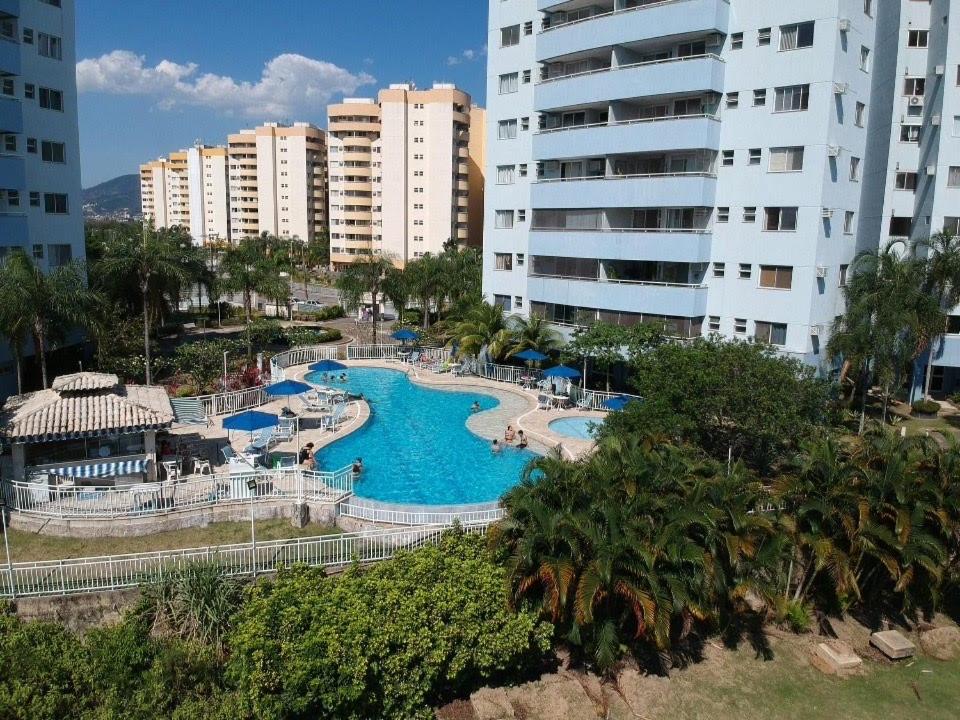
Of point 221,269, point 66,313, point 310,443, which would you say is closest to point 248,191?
point 221,269

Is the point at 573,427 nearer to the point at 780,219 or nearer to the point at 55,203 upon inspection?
the point at 780,219

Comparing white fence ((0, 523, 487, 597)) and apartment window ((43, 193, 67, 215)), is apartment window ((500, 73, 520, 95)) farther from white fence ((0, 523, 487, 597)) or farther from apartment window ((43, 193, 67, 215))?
white fence ((0, 523, 487, 597))

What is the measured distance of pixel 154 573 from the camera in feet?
55.9

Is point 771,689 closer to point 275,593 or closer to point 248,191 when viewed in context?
point 275,593

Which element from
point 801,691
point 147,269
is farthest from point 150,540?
point 147,269

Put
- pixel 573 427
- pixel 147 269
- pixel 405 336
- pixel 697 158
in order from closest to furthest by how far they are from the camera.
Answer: pixel 573 427 < pixel 147 269 < pixel 697 158 < pixel 405 336

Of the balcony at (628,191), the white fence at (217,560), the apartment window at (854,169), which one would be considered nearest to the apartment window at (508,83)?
the balcony at (628,191)

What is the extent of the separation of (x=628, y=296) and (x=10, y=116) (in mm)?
29836

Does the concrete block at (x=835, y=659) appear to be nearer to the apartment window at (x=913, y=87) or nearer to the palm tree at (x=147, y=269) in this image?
the palm tree at (x=147, y=269)

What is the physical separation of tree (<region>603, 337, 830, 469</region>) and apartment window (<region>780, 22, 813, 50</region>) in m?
15.5

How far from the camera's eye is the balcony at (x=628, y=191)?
3456 cm

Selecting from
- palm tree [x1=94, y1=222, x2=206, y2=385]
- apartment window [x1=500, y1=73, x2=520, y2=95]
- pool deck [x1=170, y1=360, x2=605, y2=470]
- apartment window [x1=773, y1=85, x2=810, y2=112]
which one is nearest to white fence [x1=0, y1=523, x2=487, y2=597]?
pool deck [x1=170, y1=360, x2=605, y2=470]

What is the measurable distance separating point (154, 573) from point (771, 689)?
14.5 m

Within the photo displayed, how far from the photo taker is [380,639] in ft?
46.2
